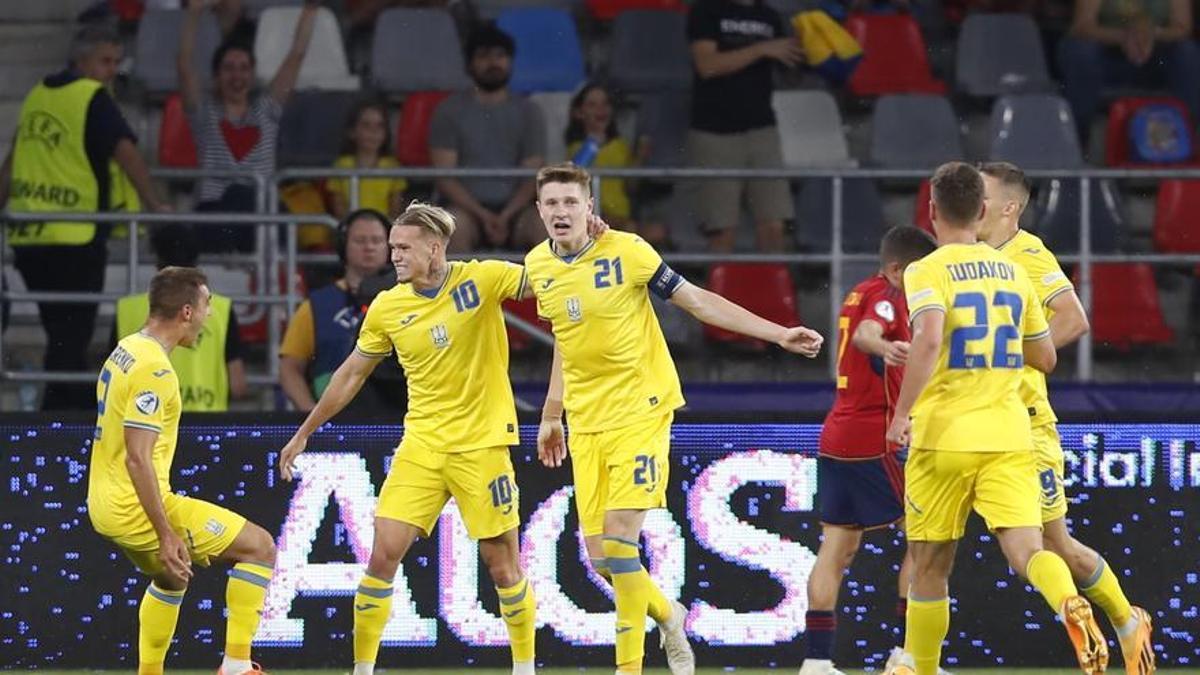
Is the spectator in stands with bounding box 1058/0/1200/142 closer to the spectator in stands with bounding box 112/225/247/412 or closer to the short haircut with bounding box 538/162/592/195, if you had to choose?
the spectator in stands with bounding box 112/225/247/412

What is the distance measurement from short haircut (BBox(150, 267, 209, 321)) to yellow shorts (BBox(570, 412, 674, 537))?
1552 millimetres

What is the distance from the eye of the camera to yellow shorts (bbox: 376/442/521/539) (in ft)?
29.3

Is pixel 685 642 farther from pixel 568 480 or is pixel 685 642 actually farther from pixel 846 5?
pixel 846 5

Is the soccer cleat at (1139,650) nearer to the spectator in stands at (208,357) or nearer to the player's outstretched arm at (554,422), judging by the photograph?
the player's outstretched arm at (554,422)

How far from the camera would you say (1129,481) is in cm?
1012

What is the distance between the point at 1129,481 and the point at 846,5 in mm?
6392

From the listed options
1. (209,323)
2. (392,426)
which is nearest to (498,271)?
(392,426)

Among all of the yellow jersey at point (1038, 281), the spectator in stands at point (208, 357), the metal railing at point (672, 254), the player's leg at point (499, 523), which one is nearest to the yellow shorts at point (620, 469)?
the player's leg at point (499, 523)

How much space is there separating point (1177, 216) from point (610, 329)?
6380 mm

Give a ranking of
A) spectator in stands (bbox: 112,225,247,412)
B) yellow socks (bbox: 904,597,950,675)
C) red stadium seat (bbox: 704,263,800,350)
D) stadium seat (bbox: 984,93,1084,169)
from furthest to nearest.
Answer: stadium seat (bbox: 984,93,1084,169) < red stadium seat (bbox: 704,263,800,350) < spectator in stands (bbox: 112,225,247,412) < yellow socks (bbox: 904,597,950,675)

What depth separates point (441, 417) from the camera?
8953mm

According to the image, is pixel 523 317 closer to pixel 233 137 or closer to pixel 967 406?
pixel 233 137

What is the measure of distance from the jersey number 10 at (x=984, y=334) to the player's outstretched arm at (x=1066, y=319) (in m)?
0.62

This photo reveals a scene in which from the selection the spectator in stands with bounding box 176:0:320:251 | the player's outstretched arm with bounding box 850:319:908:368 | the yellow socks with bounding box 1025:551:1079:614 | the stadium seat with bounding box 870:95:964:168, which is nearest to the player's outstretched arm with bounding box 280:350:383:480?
the player's outstretched arm with bounding box 850:319:908:368
